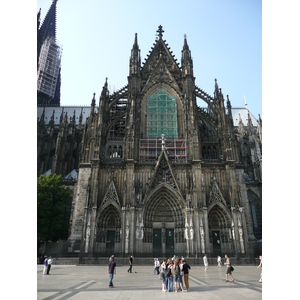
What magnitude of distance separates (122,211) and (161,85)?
1783 cm

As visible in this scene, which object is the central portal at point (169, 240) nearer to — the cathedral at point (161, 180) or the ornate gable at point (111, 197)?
the cathedral at point (161, 180)

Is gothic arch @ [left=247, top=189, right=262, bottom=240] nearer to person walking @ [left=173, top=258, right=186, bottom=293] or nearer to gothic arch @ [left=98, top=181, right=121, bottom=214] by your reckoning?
gothic arch @ [left=98, top=181, right=121, bottom=214]

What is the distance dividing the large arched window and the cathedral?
0.13m

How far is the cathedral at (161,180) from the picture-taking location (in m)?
25.1

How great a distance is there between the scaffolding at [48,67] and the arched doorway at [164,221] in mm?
44770

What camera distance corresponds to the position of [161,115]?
3219cm

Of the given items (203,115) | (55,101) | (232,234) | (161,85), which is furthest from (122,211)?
(55,101)

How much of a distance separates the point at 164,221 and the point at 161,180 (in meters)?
4.39

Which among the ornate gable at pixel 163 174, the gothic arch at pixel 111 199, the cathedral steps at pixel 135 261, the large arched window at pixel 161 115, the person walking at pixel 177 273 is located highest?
the large arched window at pixel 161 115

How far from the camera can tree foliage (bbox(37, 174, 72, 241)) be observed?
2766 cm

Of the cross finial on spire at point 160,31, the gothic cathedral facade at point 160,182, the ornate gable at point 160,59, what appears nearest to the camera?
the gothic cathedral facade at point 160,182

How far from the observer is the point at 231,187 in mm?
26406

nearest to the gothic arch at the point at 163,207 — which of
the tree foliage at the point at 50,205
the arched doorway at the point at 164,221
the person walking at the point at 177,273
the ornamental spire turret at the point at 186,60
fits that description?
the arched doorway at the point at 164,221
